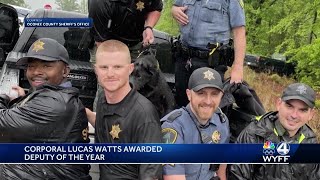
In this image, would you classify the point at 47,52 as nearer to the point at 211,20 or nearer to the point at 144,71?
the point at 144,71

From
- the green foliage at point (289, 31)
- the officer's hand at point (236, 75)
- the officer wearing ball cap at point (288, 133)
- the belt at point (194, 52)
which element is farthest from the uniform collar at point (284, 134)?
the green foliage at point (289, 31)

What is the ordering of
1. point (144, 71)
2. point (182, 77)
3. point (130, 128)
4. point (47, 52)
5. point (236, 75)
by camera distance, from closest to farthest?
point (130, 128) < point (47, 52) < point (144, 71) < point (236, 75) < point (182, 77)

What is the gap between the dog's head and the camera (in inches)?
145

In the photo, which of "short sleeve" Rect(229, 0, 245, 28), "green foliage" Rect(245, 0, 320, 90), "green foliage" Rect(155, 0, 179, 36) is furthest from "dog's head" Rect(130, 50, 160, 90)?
"green foliage" Rect(155, 0, 179, 36)

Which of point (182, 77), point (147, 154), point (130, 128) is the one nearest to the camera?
point (147, 154)

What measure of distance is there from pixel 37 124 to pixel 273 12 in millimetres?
16387

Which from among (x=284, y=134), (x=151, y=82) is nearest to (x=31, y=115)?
(x=151, y=82)

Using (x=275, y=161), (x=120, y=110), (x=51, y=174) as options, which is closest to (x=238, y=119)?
(x=275, y=161)

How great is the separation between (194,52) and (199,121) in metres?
1.24

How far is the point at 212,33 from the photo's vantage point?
413 centimetres

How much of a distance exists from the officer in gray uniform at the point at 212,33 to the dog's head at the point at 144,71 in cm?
59

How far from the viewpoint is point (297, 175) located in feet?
10.2

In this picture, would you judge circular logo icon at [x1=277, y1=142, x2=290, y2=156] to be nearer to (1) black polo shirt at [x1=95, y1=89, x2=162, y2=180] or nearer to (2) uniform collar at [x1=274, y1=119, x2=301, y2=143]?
(2) uniform collar at [x1=274, y1=119, x2=301, y2=143]

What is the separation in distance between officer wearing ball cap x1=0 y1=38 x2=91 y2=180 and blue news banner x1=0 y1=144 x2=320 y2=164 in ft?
0.41
